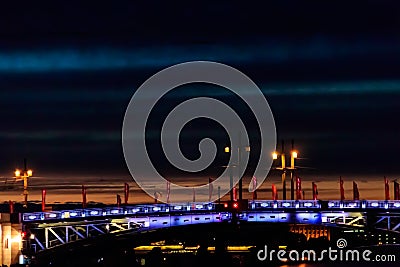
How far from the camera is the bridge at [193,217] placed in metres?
149

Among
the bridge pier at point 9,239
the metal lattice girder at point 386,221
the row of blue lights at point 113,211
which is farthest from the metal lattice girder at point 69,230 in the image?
the metal lattice girder at point 386,221

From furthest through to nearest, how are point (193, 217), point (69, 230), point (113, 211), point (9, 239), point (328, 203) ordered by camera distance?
point (193, 217)
point (328, 203)
point (69, 230)
point (113, 211)
point (9, 239)

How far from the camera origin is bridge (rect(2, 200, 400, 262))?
14925 cm

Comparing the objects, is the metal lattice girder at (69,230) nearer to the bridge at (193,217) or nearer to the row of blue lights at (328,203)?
the bridge at (193,217)

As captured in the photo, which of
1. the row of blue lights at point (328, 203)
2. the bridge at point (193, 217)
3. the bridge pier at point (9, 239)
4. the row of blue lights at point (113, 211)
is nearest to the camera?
the bridge pier at point (9, 239)

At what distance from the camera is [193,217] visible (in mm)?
169625

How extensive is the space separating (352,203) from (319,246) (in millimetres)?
36886

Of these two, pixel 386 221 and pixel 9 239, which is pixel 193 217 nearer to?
pixel 386 221

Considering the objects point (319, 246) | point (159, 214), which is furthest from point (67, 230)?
point (319, 246)

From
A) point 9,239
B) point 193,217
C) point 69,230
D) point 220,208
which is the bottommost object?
point 9,239

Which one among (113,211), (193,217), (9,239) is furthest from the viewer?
(193,217)

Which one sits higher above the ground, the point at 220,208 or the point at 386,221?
the point at 220,208

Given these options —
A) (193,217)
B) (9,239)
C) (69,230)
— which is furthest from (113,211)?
(9,239)

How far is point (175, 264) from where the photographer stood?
507 feet
